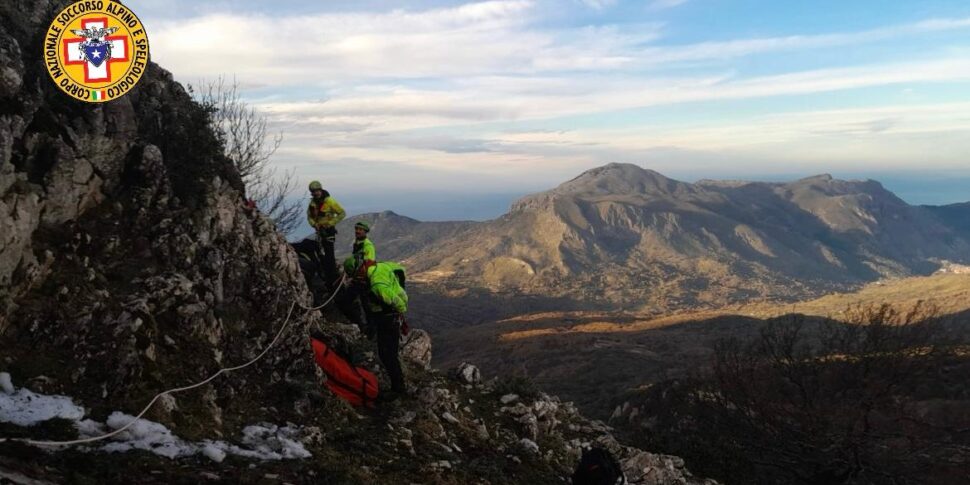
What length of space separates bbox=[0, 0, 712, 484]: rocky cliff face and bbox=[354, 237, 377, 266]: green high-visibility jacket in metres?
1.74

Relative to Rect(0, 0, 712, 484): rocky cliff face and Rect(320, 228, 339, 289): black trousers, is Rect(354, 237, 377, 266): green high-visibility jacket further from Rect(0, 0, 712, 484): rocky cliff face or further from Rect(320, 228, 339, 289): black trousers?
Rect(320, 228, 339, 289): black trousers

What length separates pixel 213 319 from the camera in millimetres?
10203

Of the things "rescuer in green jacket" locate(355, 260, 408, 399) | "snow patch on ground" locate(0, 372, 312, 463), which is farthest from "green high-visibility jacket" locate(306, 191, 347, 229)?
"snow patch on ground" locate(0, 372, 312, 463)

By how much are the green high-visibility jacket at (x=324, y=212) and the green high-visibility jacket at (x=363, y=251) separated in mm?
2624

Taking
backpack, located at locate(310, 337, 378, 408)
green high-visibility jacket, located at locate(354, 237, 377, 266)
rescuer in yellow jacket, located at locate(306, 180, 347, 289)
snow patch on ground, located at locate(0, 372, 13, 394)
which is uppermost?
rescuer in yellow jacket, located at locate(306, 180, 347, 289)

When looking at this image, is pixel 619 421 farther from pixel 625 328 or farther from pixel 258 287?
pixel 625 328

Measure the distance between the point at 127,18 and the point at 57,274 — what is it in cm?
564

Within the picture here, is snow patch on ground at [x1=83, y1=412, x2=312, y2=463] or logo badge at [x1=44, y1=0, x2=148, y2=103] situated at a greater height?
logo badge at [x1=44, y1=0, x2=148, y2=103]

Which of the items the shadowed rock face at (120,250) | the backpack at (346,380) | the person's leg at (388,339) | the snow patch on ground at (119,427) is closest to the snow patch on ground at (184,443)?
the snow patch on ground at (119,427)

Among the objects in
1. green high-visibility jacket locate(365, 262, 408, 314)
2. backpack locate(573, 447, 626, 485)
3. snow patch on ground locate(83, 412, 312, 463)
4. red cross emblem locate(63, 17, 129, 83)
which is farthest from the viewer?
green high-visibility jacket locate(365, 262, 408, 314)

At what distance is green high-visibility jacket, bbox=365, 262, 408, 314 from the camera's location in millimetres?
11930

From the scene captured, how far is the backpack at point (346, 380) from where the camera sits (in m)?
11.7

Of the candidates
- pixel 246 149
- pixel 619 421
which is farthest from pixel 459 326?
pixel 246 149

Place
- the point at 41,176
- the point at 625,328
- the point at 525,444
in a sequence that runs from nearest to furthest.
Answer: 1. the point at 41,176
2. the point at 525,444
3. the point at 625,328
